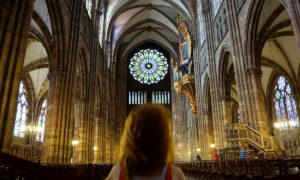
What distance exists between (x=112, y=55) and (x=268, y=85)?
19427 millimetres

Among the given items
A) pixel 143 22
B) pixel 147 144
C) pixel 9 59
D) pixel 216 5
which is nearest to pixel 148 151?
pixel 147 144

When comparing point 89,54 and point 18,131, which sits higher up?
point 89,54

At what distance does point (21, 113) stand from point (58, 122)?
1550cm

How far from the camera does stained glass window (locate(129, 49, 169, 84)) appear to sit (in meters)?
38.6

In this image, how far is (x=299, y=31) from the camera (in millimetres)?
8523

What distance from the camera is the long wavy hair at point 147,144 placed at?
4.56 feet

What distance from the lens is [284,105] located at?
23984 millimetres

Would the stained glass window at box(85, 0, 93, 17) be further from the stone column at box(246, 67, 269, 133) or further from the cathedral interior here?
the stone column at box(246, 67, 269, 133)

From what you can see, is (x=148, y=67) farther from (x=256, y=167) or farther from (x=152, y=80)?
(x=256, y=167)

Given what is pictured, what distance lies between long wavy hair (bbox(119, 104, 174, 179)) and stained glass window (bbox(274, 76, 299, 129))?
80.6 ft

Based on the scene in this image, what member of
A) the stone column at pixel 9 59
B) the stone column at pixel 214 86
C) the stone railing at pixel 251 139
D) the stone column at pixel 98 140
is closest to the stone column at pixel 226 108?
the stone column at pixel 214 86

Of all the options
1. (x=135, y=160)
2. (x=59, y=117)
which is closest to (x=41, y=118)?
(x=59, y=117)

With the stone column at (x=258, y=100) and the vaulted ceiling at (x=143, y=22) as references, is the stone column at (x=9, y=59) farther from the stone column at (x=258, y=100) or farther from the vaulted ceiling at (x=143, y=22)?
the vaulted ceiling at (x=143, y=22)

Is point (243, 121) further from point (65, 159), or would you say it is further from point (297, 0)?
point (65, 159)
